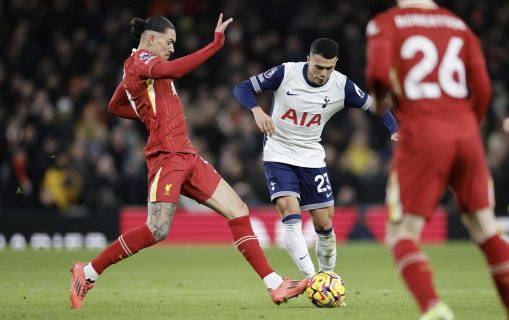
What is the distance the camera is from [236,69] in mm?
21469

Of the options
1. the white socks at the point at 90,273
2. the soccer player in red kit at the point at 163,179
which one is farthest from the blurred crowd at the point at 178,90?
the white socks at the point at 90,273

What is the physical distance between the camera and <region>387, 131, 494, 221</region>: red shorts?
21.0 ft

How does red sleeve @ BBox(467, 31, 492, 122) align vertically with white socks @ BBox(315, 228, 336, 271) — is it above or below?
above

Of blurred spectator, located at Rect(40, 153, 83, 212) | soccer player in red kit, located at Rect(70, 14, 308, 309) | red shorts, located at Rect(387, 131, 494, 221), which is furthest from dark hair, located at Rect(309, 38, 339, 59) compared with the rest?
blurred spectator, located at Rect(40, 153, 83, 212)

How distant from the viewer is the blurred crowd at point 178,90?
19.7 m

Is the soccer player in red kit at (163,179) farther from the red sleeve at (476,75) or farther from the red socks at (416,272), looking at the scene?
the red sleeve at (476,75)

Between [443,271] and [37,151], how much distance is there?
8.97 m

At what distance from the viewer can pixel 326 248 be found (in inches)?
391

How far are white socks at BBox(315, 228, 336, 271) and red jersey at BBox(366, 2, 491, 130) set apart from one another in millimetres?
3445

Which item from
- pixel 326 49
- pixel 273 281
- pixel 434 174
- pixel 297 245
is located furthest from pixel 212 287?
pixel 434 174

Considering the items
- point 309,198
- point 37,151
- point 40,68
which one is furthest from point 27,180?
point 309,198

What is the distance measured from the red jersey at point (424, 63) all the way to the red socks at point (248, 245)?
9.28ft

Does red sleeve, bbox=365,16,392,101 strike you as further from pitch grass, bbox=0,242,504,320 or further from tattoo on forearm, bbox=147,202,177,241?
tattoo on forearm, bbox=147,202,177,241

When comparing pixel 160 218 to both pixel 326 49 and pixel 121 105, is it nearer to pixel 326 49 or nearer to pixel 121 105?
pixel 121 105
